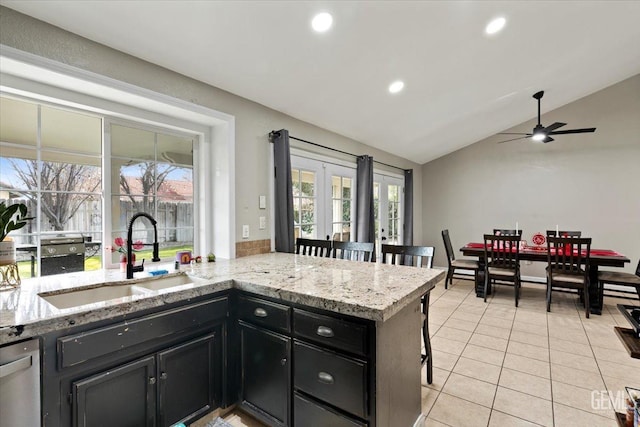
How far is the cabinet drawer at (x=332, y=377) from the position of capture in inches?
52.7

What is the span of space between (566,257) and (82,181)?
5459 mm

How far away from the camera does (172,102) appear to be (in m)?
2.23

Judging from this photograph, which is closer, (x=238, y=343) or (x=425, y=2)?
(x=238, y=343)

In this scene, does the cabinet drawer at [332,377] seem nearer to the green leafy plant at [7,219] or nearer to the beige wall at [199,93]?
the beige wall at [199,93]

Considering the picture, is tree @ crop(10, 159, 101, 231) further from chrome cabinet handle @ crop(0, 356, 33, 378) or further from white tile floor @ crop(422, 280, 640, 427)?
white tile floor @ crop(422, 280, 640, 427)

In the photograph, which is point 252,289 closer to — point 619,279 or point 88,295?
point 88,295

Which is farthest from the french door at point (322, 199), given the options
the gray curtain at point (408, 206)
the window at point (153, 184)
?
the gray curtain at point (408, 206)

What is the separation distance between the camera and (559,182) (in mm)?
5504

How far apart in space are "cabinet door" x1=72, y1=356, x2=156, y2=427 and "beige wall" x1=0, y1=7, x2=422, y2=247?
4.45 feet

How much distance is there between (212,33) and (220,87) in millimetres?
600

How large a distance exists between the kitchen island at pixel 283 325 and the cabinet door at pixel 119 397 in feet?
0.09

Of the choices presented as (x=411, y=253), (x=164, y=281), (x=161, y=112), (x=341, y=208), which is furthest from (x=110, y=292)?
(x=341, y=208)

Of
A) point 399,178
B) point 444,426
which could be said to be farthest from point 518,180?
point 444,426

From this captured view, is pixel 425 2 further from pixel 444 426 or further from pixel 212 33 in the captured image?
pixel 444 426
